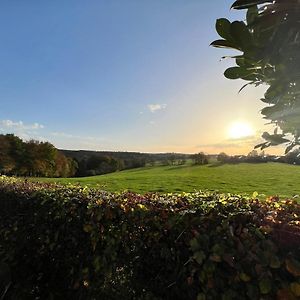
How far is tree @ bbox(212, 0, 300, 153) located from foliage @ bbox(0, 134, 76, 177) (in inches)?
2684

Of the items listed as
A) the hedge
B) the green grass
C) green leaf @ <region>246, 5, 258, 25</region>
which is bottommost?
the green grass

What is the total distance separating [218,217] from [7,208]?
4823 mm

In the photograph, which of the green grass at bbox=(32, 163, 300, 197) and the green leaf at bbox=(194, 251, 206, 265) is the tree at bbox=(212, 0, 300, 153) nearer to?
the green leaf at bbox=(194, 251, 206, 265)

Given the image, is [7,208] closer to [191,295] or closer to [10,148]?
[191,295]

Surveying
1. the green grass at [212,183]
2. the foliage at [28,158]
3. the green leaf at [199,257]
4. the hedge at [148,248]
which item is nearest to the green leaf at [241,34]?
the hedge at [148,248]

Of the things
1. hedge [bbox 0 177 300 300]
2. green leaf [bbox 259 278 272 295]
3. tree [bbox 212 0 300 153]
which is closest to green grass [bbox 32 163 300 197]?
hedge [bbox 0 177 300 300]

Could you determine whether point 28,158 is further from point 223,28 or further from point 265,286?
point 223,28

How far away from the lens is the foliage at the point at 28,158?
229 feet

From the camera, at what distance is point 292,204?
12.3 ft

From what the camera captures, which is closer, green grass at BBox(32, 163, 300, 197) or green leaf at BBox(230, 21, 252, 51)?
green leaf at BBox(230, 21, 252, 51)

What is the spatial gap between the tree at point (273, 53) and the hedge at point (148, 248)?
94 cm

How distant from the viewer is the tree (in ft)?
4.61

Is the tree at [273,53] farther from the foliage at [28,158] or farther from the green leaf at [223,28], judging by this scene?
the foliage at [28,158]

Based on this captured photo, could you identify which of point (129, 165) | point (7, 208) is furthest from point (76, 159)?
point (7, 208)
